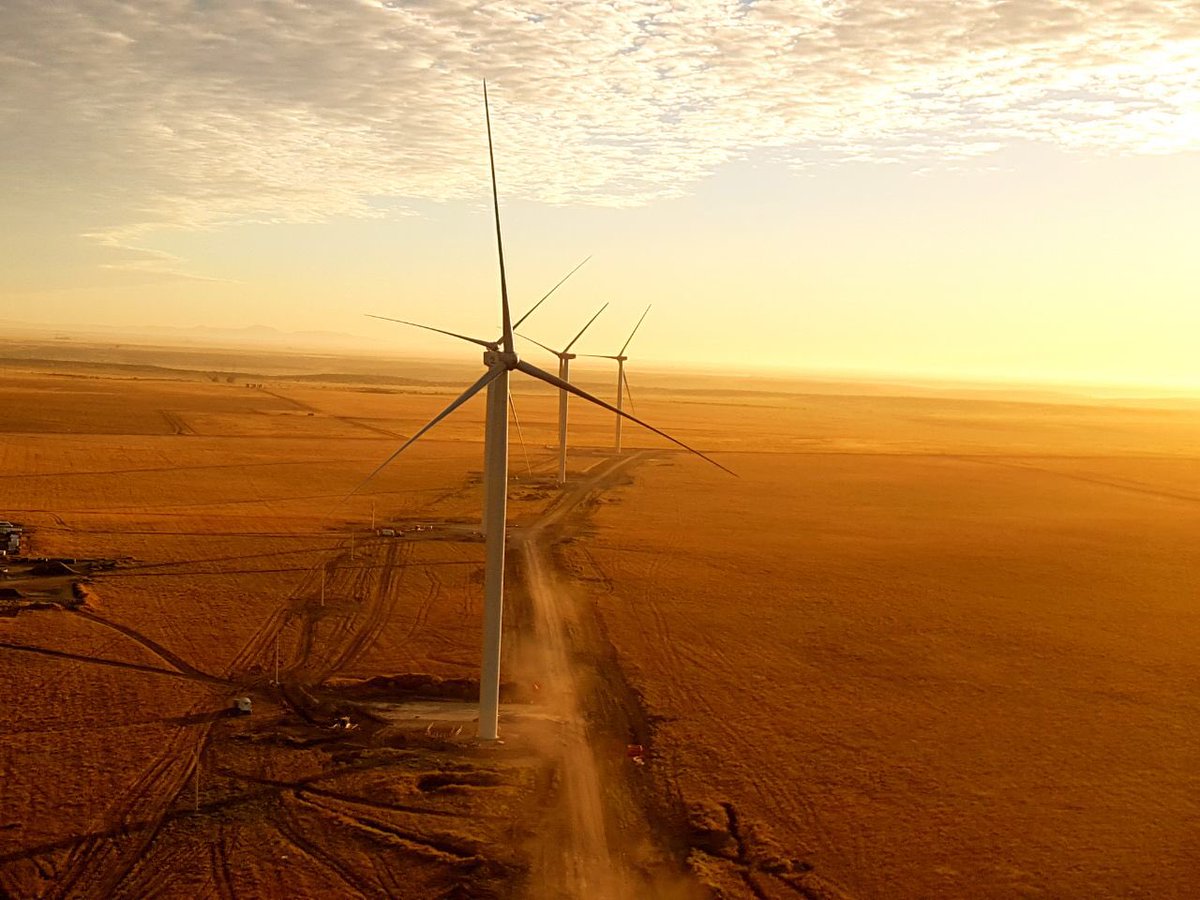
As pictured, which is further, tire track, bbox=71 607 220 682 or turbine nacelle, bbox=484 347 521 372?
tire track, bbox=71 607 220 682

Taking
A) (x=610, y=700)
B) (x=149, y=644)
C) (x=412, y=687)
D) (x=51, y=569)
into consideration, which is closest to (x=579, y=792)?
(x=610, y=700)

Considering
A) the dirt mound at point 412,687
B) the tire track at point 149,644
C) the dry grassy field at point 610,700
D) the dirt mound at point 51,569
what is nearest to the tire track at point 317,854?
the dry grassy field at point 610,700

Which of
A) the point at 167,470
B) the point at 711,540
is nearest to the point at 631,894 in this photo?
the point at 711,540

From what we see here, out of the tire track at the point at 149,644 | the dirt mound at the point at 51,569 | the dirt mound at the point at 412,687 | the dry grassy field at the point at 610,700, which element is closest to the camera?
the dry grassy field at the point at 610,700

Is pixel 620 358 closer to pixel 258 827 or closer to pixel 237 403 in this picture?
pixel 237 403

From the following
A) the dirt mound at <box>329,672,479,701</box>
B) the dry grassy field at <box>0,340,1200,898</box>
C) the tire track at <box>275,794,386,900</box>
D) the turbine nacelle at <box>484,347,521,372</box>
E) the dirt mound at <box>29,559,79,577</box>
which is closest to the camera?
the tire track at <box>275,794,386,900</box>

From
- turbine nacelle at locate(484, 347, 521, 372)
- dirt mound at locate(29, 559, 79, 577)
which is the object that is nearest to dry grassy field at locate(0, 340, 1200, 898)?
dirt mound at locate(29, 559, 79, 577)

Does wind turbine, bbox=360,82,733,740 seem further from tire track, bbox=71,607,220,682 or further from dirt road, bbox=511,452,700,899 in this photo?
tire track, bbox=71,607,220,682

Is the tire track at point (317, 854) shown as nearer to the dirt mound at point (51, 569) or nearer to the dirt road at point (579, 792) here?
the dirt road at point (579, 792)
